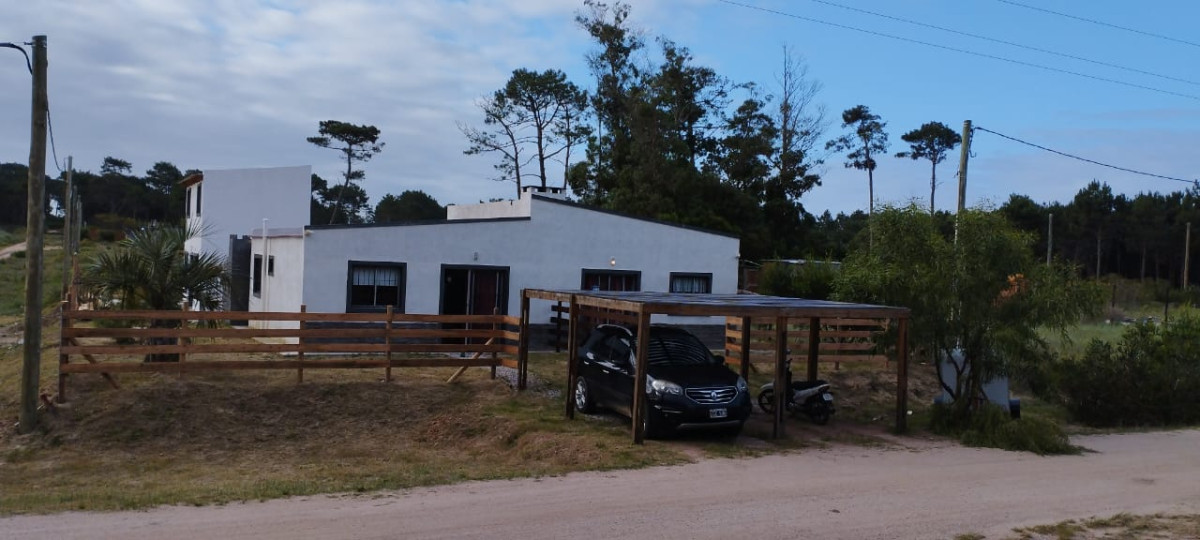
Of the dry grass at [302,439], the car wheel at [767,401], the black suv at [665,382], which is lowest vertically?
the dry grass at [302,439]

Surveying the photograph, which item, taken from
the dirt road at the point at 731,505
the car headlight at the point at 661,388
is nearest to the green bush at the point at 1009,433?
the dirt road at the point at 731,505

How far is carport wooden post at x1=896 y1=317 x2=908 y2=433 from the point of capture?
13.8 meters

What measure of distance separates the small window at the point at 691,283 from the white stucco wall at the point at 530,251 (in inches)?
5.6

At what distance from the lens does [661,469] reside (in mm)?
11016

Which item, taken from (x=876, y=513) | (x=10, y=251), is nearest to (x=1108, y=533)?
(x=876, y=513)

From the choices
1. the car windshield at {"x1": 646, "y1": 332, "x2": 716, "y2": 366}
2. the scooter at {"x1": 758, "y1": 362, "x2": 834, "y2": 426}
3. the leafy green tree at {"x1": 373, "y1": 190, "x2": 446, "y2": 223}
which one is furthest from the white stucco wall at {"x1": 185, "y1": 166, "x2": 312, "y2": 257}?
the leafy green tree at {"x1": 373, "y1": 190, "x2": 446, "y2": 223}

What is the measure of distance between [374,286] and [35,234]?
8.19 meters

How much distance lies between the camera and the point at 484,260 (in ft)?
72.9

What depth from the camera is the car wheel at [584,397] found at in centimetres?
1468

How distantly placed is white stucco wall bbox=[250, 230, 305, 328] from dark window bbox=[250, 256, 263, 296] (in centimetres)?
13

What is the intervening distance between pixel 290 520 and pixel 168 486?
10.7 ft

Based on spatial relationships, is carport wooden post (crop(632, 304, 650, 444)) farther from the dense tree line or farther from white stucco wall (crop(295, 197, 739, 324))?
the dense tree line

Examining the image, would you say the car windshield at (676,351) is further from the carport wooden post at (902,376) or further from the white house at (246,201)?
the white house at (246,201)

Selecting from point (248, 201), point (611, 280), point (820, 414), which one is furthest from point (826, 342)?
point (248, 201)
